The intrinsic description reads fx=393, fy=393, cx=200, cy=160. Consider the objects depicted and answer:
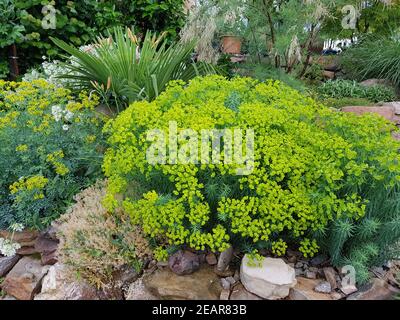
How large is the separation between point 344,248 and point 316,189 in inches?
17.5

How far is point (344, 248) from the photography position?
2.42 meters

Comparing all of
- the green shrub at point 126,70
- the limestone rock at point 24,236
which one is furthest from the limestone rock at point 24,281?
the green shrub at point 126,70

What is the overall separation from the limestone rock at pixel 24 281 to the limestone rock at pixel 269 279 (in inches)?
56.5

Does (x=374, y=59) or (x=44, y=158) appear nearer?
(x=44, y=158)

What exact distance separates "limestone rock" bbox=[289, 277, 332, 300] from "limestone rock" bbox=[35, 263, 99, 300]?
4.04 feet

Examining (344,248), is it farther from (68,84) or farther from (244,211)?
(68,84)

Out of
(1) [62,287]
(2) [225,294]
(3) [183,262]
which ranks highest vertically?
(3) [183,262]

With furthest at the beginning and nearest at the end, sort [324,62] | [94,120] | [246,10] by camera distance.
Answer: [324,62]
[246,10]
[94,120]

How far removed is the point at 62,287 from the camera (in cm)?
261

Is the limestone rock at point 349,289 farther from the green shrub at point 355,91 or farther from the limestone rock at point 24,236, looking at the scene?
the green shrub at point 355,91

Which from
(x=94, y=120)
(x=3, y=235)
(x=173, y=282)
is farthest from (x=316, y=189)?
(x=3, y=235)

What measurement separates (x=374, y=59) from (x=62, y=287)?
4.80m

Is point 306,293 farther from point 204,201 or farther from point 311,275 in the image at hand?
point 204,201

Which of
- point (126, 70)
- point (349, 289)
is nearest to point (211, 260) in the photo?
point (349, 289)
